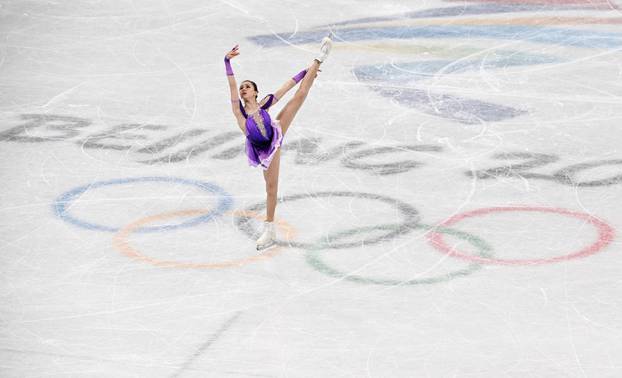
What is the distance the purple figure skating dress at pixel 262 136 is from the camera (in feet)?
32.4

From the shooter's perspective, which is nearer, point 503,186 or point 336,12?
point 503,186

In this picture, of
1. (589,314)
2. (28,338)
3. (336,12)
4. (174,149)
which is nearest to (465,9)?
(336,12)

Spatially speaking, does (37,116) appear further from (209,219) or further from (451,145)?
(451,145)

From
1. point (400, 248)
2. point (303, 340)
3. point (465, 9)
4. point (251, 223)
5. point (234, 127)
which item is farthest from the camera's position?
point (465, 9)

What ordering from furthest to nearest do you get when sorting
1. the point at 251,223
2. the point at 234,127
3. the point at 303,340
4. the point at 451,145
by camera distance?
the point at 234,127 < the point at 451,145 < the point at 251,223 < the point at 303,340

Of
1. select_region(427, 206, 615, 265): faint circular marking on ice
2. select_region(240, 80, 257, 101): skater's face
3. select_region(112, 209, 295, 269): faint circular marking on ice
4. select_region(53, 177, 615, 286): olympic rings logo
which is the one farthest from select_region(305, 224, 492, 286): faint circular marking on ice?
select_region(240, 80, 257, 101): skater's face

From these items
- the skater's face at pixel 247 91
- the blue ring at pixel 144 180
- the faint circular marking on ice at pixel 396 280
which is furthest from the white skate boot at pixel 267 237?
the skater's face at pixel 247 91

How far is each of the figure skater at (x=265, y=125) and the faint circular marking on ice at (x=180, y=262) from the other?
0.23 m

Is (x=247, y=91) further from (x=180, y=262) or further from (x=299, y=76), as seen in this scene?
(x=180, y=262)

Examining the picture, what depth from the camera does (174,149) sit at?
12.9m

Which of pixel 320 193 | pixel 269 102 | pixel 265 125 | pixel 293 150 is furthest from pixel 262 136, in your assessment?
pixel 293 150

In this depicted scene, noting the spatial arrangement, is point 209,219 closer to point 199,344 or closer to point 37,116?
point 199,344

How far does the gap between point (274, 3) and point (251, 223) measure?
311 inches

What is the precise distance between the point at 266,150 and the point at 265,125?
23 centimetres
